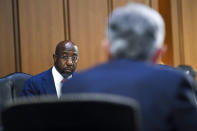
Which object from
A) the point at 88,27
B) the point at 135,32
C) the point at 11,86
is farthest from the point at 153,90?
the point at 88,27

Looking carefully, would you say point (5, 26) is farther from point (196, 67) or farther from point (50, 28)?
point (196, 67)

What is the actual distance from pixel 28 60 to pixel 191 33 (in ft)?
7.45

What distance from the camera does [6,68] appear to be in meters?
4.50

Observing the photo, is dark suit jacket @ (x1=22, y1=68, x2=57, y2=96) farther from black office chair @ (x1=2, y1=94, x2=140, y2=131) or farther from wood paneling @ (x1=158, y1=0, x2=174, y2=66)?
wood paneling @ (x1=158, y1=0, x2=174, y2=66)

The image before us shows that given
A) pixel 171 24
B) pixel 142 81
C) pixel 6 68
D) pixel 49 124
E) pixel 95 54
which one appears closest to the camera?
pixel 49 124

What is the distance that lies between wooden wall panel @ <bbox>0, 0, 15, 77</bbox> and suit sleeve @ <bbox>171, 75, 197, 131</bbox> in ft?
11.2

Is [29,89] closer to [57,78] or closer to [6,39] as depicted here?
[57,78]

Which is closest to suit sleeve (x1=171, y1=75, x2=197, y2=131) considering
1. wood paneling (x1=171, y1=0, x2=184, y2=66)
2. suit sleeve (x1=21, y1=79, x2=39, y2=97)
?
suit sleeve (x1=21, y1=79, x2=39, y2=97)

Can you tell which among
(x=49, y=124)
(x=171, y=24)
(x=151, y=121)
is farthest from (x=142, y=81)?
(x=171, y=24)

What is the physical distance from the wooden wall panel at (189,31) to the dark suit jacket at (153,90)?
14.5 ft

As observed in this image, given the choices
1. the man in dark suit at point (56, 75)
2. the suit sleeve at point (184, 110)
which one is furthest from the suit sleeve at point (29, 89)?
the suit sleeve at point (184, 110)

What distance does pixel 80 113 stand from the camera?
1111mm

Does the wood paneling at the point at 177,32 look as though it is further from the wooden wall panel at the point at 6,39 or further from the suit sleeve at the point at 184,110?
the suit sleeve at the point at 184,110

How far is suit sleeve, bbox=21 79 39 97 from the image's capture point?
346 cm
